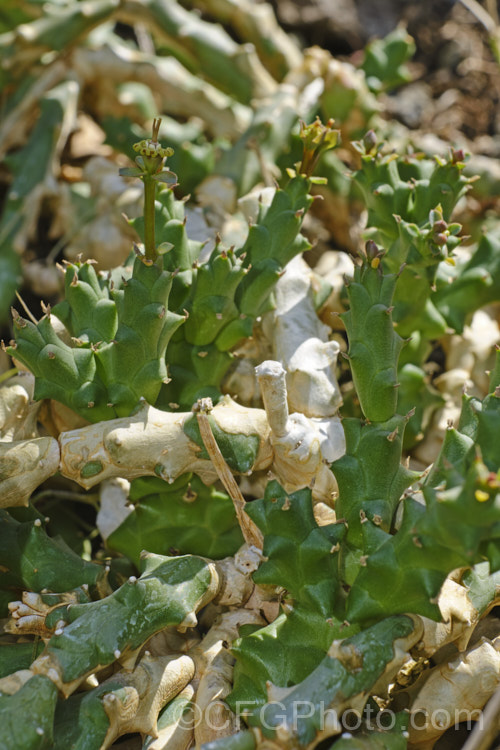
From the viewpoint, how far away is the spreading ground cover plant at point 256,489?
122 cm

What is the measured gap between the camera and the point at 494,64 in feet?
10.8

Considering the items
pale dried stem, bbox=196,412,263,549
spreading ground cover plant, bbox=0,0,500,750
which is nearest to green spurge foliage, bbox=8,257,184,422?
spreading ground cover plant, bbox=0,0,500,750

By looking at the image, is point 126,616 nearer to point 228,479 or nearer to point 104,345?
point 228,479

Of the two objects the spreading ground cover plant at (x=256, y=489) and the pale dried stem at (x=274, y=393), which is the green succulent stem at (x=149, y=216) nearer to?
the spreading ground cover plant at (x=256, y=489)

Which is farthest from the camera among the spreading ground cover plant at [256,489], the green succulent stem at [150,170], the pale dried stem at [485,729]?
the green succulent stem at [150,170]

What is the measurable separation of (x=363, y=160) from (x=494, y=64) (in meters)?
1.83

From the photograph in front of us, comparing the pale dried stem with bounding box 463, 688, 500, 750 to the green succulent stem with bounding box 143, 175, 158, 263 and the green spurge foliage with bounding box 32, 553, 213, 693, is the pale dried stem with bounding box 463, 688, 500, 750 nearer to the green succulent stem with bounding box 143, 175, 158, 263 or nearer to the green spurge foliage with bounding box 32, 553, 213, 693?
the green spurge foliage with bounding box 32, 553, 213, 693

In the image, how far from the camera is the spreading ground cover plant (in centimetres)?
122

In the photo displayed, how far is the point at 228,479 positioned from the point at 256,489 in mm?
276

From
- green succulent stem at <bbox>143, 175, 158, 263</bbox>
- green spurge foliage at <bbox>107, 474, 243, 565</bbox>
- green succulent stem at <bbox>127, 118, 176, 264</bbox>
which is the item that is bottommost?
green spurge foliage at <bbox>107, 474, 243, 565</bbox>

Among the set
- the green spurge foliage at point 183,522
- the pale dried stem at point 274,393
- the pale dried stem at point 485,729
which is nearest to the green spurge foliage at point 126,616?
the green spurge foliage at point 183,522

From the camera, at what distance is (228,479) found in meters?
1.45

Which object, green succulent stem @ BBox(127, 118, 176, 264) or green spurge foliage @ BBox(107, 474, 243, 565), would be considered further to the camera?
green spurge foliage @ BBox(107, 474, 243, 565)

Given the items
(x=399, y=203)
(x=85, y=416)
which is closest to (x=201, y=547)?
(x=85, y=416)
